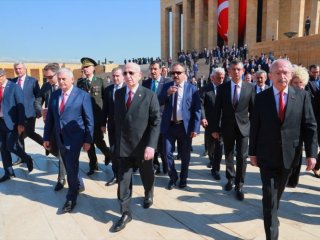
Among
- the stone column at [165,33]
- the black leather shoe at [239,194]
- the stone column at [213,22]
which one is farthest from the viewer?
the stone column at [165,33]

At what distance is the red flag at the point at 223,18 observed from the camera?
3444 centimetres

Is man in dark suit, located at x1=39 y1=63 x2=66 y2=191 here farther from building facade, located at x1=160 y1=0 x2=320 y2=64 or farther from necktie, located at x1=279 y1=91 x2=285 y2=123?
building facade, located at x1=160 y1=0 x2=320 y2=64

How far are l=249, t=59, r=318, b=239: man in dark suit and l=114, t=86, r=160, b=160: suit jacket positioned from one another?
122 cm

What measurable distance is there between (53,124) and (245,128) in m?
2.75

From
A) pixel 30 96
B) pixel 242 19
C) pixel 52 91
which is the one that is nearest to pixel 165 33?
pixel 242 19

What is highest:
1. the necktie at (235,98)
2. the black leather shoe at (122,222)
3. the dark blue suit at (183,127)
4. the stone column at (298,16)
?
the stone column at (298,16)

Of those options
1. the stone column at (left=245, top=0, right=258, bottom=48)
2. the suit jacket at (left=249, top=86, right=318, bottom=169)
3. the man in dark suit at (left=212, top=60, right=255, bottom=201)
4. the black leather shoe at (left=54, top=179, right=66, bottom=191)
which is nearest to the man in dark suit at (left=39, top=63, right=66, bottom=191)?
the black leather shoe at (left=54, top=179, right=66, bottom=191)

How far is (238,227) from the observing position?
339cm

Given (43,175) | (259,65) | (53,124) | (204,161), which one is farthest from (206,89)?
(259,65)

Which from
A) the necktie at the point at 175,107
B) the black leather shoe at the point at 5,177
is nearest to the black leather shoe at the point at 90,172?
the black leather shoe at the point at 5,177

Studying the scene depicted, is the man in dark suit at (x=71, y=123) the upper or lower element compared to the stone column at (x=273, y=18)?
lower

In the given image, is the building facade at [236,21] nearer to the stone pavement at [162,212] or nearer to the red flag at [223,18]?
the red flag at [223,18]

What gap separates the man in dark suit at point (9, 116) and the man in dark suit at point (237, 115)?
332 cm

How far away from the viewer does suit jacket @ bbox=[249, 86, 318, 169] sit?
2.92 metres
